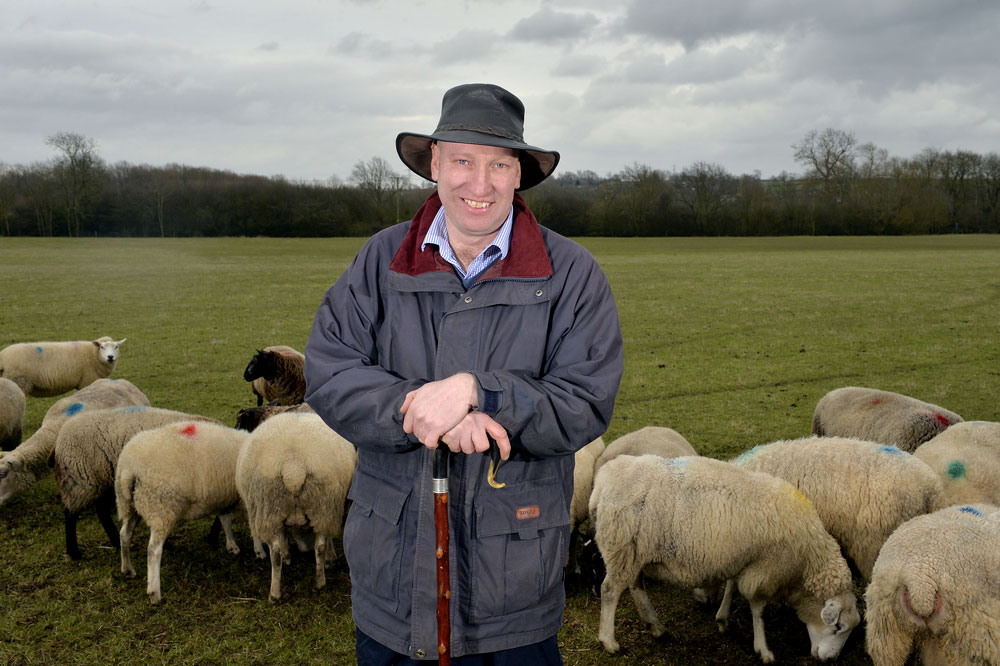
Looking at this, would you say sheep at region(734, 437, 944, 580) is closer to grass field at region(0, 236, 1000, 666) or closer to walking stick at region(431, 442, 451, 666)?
grass field at region(0, 236, 1000, 666)

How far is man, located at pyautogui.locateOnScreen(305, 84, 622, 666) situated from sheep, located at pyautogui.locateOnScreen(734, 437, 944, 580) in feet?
10.9

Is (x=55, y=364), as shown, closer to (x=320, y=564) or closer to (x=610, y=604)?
(x=320, y=564)

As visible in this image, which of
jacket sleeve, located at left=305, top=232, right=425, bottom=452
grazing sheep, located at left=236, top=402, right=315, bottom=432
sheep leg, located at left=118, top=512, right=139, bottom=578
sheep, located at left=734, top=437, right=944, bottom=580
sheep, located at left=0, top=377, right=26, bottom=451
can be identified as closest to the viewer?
jacket sleeve, located at left=305, top=232, right=425, bottom=452

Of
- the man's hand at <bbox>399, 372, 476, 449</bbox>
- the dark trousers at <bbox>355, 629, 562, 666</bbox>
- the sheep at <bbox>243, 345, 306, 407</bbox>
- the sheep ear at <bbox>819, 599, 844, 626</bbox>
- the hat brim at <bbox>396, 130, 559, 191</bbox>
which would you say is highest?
the hat brim at <bbox>396, 130, 559, 191</bbox>

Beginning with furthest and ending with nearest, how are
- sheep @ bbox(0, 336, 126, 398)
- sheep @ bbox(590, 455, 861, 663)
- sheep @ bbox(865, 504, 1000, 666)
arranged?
sheep @ bbox(0, 336, 126, 398), sheep @ bbox(590, 455, 861, 663), sheep @ bbox(865, 504, 1000, 666)

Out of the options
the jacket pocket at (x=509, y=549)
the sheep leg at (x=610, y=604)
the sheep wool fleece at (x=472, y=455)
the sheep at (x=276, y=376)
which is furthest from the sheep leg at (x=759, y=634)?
the sheep at (x=276, y=376)

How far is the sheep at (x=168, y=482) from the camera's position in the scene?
211 inches

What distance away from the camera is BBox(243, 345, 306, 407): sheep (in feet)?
35.1

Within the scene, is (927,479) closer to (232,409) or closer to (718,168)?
(232,409)

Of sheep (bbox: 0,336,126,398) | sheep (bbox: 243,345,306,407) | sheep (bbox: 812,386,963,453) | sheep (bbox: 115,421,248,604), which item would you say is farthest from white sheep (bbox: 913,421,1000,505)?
sheep (bbox: 0,336,126,398)

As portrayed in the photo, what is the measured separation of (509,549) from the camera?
2.25 m

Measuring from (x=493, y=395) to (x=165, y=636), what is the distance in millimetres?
3950

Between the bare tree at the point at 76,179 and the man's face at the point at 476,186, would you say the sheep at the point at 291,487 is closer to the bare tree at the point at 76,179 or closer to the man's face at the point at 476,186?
the man's face at the point at 476,186

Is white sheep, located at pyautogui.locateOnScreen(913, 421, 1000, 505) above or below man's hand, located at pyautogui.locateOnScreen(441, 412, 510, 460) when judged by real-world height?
below
